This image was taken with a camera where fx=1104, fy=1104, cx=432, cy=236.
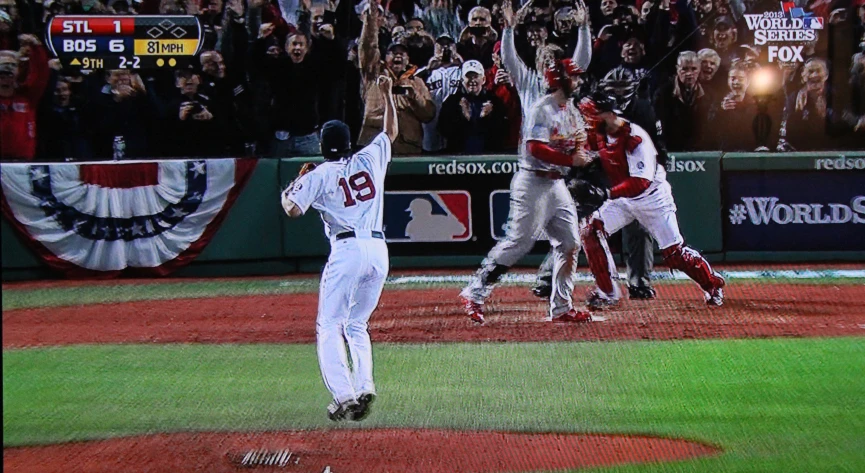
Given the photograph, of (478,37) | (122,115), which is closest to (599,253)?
(478,37)

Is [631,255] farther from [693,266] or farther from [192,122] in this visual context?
[192,122]

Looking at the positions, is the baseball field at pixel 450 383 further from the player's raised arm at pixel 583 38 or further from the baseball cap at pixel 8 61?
the player's raised arm at pixel 583 38

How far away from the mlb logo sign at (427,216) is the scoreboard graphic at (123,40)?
5.93 ft

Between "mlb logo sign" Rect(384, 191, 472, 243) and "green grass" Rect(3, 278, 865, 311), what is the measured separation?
626 mm

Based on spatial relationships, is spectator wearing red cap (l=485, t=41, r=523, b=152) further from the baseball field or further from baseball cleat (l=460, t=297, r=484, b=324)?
baseball cleat (l=460, t=297, r=484, b=324)

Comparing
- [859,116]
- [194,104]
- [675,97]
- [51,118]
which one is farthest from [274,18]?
[859,116]

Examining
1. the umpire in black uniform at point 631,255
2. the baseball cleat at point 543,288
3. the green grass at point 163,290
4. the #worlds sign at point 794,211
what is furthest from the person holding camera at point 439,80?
the #worlds sign at point 794,211

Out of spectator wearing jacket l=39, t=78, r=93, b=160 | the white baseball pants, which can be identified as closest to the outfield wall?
spectator wearing jacket l=39, t=78, r=93, b=160

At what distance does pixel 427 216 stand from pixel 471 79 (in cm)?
99

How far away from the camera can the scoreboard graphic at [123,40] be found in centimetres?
539

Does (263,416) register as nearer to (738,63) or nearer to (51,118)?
(51,118)

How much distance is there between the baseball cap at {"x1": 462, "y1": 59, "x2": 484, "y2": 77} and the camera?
7625 mm

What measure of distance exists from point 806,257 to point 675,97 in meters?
1.41

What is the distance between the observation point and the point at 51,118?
7.26 metres
